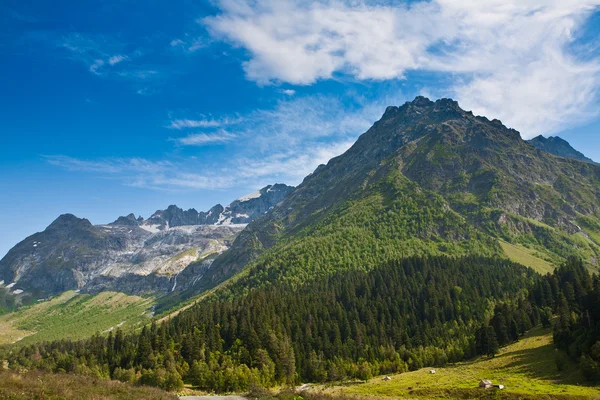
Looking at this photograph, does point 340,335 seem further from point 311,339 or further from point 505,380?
point 505,380

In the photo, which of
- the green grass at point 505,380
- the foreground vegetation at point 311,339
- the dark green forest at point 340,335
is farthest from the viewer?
the foreground vegetation at point 311,339

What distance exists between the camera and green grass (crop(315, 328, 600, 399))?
70.1 metres

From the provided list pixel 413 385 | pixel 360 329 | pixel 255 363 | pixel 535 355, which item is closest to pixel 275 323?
pixel 255 363

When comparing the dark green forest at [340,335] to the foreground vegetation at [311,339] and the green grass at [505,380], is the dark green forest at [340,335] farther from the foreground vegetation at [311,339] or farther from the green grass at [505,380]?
the green grass at [505,380]

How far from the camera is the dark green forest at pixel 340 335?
113312 millimetres

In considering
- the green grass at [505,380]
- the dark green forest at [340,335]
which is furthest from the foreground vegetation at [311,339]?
the green grass at [505,380]

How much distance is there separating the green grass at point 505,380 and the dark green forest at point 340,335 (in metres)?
6.45

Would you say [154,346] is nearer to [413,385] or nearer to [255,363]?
[255,363]

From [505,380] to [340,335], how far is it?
261ft

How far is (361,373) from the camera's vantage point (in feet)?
397

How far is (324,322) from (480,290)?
3489 inches

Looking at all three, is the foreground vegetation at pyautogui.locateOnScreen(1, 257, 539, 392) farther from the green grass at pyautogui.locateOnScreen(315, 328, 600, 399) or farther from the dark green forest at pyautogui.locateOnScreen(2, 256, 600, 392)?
the green grass at pyautogui.locateOnScreen(315, 328, 600, 399)

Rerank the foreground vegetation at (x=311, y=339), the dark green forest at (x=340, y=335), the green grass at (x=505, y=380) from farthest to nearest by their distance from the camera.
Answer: the foreground vegetation at (x=311, y=339) < the dark green forest at (x=340, y=335) < the green grass at (x=505, y=380)

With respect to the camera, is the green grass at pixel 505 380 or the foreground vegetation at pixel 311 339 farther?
the foreground vegetation at pixel 311 339
